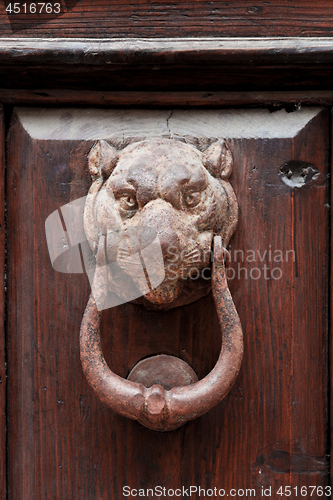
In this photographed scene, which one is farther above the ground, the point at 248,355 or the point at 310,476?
the point at 248,355

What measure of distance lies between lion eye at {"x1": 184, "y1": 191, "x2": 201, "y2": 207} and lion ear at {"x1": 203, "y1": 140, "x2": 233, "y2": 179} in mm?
64

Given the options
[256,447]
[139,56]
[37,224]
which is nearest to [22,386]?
[37,224]

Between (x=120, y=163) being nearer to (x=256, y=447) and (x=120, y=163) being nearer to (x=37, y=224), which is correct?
(x=37, y=224)

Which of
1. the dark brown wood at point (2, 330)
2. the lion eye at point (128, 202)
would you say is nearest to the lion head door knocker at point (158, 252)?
the lion eye at point (128, 202)

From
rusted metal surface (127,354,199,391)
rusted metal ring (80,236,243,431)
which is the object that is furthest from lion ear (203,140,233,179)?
rusted metal surface (127,354,199,391)

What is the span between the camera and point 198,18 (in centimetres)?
50

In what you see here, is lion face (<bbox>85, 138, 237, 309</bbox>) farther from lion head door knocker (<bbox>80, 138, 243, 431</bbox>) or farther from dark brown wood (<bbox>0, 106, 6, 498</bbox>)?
dark brown wood (<bbox>0, 106, 6, 498</bbox>)

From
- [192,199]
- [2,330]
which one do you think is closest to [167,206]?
[192,199]

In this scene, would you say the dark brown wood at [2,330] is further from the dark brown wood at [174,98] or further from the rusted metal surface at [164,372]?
the rusted metal surface at [164,372]

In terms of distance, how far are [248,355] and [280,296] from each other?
0.30 ft

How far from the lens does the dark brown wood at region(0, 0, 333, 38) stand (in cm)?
50

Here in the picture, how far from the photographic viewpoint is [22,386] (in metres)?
0.56

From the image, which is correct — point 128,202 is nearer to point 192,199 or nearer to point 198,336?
point 192,199

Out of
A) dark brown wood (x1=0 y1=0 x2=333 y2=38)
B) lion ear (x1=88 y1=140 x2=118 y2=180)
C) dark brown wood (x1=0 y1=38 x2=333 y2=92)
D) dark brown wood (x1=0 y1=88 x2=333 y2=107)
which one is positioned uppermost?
dark brown wood (x1=0 y1=0 x2=333 y2=38)
